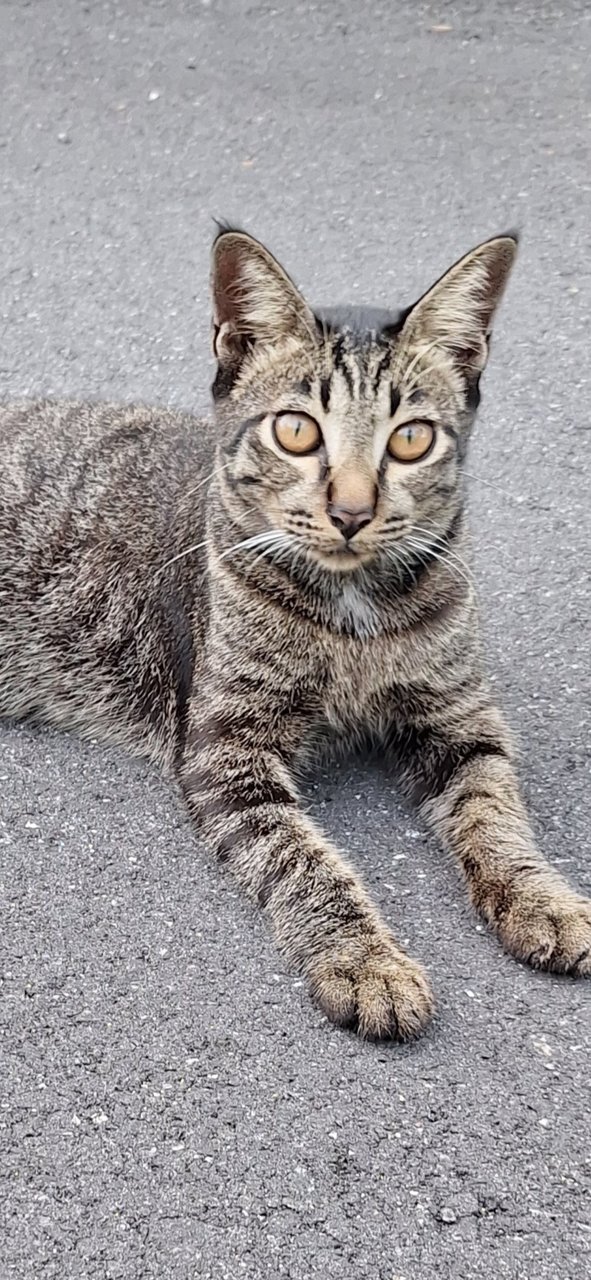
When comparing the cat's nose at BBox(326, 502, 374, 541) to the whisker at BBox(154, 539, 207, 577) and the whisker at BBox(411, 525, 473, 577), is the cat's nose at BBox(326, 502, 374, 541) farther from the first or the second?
the whisker at BBox(154, 539, 207, 577)

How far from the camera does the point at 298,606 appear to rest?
11.7ft

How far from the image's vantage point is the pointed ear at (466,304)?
3.35m

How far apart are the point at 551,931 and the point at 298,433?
1.23 m

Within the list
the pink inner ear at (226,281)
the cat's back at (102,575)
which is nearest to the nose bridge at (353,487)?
the pink inner ear at (226,281)

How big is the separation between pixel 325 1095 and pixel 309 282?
3966mm

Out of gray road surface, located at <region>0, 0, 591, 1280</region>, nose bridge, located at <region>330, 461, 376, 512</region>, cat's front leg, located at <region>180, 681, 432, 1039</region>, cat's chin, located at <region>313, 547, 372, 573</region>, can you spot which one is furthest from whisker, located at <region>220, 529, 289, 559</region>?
gray road surface, located at <region>0, 0, 591, 1280</region>

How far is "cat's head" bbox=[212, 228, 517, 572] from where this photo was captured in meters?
3.25

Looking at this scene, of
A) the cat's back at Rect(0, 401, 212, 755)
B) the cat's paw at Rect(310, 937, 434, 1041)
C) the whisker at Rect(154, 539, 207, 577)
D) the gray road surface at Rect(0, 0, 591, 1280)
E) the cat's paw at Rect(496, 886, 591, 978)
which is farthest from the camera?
the cat's back at Rect(0, 401, 212, 755)

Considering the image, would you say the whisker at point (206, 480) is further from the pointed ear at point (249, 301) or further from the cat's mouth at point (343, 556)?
the cat's mouth at point (343, 556)

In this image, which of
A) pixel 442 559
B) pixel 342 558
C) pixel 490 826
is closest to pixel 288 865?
pixel 490 826

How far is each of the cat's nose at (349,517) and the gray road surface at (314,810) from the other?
0.85 meters

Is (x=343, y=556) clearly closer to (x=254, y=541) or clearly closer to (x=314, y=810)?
(x=254, y=541)

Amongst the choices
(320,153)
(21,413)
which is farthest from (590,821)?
(320,153)

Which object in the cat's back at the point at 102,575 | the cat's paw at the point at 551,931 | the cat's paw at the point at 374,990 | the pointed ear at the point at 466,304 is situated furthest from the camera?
the cat's back at the point at 102,575
